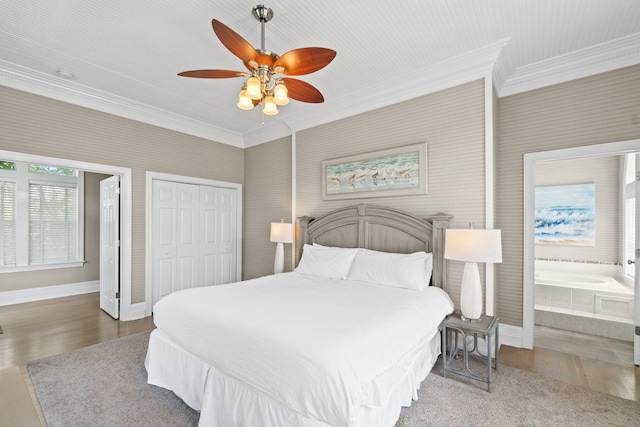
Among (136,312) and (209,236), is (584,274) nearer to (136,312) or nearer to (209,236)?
(209,236)

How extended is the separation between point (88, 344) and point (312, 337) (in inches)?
121

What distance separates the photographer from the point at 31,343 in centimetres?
324

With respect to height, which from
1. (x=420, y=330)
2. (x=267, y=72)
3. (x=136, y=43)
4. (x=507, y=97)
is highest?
(x=136, y=43)

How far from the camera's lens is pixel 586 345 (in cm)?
323

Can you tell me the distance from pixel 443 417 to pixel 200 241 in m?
4.13

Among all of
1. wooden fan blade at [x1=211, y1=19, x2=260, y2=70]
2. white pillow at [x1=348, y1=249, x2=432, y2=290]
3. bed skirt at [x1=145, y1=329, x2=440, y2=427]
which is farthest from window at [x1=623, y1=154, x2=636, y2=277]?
wooden fan blade at [x1=211, y1=19, x2=260, y2=70]

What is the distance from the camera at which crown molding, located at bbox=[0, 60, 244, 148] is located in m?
3.21

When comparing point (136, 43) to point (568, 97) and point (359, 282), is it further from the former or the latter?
point (568, 97)

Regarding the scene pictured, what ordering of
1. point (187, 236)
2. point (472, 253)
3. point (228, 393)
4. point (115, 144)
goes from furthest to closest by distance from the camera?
1. point (187, 236)
2. point (115, 144)
3. point (472, 253)
4. point (228, 393)

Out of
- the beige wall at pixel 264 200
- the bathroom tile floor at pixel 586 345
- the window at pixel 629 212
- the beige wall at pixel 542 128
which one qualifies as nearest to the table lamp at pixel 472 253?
the beige wall at pixel 542 128

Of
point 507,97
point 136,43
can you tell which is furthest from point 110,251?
point 507,97

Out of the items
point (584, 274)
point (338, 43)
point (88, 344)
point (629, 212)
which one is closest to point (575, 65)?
point (338, 43)

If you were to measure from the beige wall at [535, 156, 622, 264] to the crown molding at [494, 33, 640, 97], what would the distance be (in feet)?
5.78

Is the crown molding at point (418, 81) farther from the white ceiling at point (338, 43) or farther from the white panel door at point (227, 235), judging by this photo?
the white panel door at point (227, 235)
